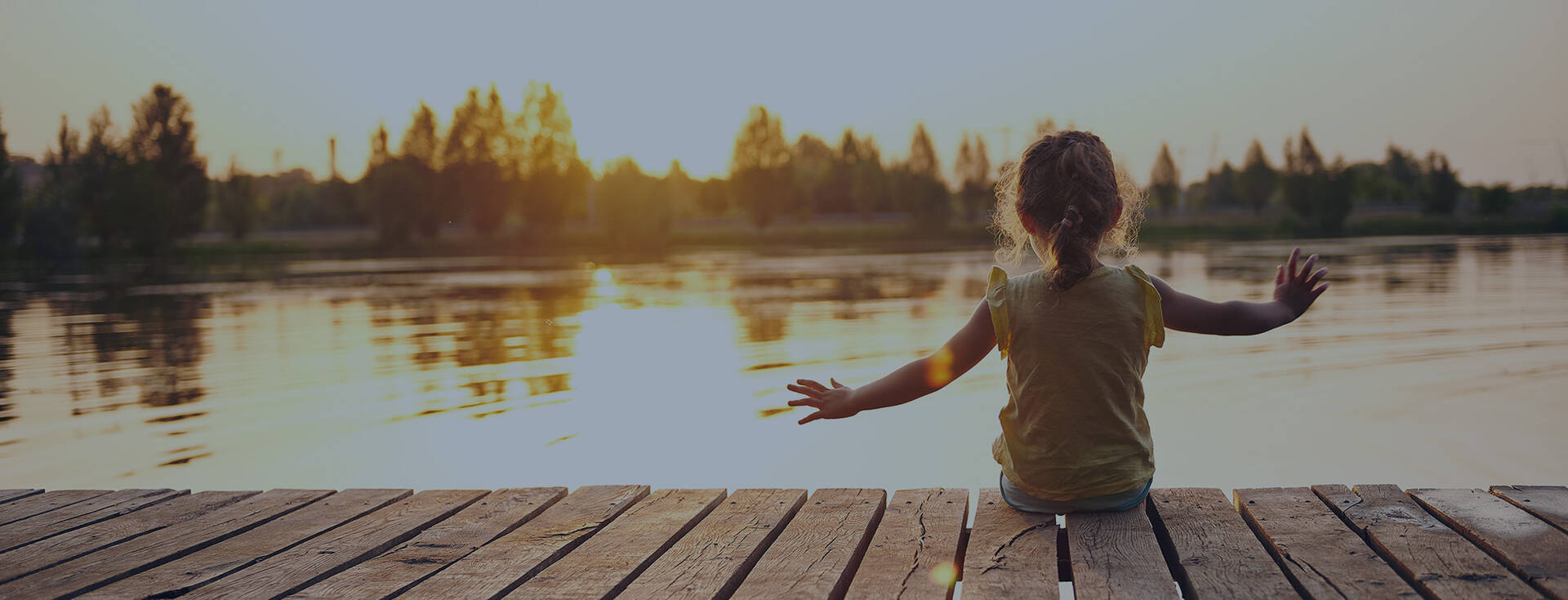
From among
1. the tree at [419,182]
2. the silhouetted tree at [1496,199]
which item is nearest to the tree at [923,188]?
the tree at [419,182]

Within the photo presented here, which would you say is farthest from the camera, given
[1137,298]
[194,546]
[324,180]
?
[324,180]

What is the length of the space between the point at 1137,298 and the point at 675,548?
1404mm

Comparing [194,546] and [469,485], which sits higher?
[194,546]

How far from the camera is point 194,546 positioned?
3123mm

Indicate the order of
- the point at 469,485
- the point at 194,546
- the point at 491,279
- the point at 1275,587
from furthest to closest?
the point at 491,279
the point at 469,485
the point at 194,546
the point at 1275,587

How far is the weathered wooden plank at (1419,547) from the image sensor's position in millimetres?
2441

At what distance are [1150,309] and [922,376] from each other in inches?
24.7

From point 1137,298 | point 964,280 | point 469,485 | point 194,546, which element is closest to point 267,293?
point 964,280

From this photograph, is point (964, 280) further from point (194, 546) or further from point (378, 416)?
point (194, 546)

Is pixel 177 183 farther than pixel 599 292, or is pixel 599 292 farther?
pixel 177 183

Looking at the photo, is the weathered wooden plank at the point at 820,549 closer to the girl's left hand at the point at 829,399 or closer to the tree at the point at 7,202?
the girl's left hand at the point at 829,399

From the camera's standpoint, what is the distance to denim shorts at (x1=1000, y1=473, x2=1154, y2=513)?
3076 millimetres

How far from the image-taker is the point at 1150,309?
114 inches

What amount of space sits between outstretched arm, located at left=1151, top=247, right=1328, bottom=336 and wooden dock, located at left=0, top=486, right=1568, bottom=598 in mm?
549
